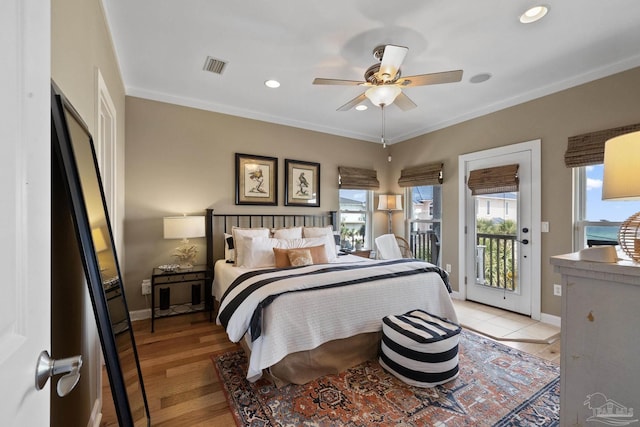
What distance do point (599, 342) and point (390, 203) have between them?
4018mm

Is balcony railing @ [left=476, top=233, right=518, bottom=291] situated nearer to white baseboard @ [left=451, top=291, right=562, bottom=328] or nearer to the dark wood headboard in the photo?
white baseboard @ [left=451, top=291, right=562, bottom=328]

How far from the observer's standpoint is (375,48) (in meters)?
2.53

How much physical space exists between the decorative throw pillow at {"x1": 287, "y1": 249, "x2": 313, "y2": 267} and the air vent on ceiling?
6.70ft

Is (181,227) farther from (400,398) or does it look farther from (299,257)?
(400,398)

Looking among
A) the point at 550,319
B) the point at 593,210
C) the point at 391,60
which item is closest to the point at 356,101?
the point at 391,60

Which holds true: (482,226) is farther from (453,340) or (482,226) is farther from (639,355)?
(639,355)

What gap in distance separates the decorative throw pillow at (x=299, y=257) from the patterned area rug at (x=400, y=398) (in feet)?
3.50

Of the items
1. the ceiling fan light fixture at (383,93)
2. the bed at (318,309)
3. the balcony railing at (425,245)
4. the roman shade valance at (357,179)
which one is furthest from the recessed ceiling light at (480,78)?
the balcony railing at (425,245)

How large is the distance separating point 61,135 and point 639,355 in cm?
237

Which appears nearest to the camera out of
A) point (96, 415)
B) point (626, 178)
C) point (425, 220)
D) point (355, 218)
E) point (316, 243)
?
point (626, 178)

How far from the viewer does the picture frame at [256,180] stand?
4.02 metres

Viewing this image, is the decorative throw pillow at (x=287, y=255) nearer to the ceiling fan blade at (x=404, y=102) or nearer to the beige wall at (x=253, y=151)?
the beige wall at (x=253, y=151)

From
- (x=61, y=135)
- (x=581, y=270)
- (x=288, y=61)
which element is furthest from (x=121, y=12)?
(x=581, y=270)

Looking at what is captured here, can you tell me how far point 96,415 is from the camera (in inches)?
66.8
